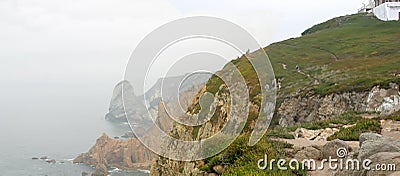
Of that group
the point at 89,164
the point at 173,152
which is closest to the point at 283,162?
the point at 173,152

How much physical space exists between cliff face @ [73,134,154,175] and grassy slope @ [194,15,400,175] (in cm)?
4486

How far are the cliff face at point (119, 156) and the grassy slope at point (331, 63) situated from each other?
44862 millimetres

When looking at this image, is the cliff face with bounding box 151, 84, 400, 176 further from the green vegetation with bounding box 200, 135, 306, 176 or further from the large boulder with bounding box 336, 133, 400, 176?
the large boulder with bounding box 336, 133, 400, 176

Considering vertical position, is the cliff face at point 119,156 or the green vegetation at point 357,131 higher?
the green vegetation at point 357,131

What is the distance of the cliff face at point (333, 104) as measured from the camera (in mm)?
27828

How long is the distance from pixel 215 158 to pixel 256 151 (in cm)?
134

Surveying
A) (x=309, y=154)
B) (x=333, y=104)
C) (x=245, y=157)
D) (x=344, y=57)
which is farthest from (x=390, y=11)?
(x=245, y=157)

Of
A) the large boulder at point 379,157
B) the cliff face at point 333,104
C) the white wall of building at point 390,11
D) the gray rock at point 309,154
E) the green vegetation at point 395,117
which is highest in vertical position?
the white wall of building at point 390,11

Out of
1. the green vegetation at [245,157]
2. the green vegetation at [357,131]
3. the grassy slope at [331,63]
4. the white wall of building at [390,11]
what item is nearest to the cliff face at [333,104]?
the grassy slope at [331,63]

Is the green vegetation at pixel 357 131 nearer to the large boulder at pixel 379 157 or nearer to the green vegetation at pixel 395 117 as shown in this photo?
the green vegetation at pixel 395 117

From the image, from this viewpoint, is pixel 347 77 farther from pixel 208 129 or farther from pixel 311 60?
pixel 208 129

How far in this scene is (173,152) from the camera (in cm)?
1720

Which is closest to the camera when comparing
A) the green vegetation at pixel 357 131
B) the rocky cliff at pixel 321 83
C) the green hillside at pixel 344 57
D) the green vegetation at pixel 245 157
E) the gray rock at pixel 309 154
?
the green vegetation at pixel 245 157

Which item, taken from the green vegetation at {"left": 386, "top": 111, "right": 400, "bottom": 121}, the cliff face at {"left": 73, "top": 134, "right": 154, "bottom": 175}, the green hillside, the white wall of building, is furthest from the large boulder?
the cliff face at {"left": 73, "top": 134, "right": 154, "bottom": 175}
